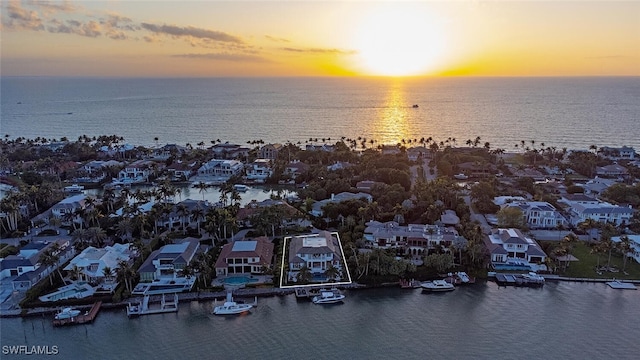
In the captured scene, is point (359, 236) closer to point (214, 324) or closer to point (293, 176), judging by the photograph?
point (214, 324)

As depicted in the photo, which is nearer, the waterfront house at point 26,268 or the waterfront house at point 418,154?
the waterfront house at point 26,268

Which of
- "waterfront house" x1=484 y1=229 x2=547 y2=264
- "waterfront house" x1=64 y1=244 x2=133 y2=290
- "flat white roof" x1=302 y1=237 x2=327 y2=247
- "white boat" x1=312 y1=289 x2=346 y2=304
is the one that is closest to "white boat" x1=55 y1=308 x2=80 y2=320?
A: "waterfront house" x1=64 y1=244 x2=133 y2=290

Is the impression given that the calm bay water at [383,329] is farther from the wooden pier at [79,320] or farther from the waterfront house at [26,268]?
the waterfront house at [26,268]

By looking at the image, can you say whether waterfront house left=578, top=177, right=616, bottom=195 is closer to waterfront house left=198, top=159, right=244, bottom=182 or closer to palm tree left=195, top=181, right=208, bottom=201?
palm tree left=195, top=181, right=208, bottom=201

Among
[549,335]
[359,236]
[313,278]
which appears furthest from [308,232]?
[549,335]

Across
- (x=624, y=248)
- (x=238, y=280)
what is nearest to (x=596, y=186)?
(x=624, y=248)

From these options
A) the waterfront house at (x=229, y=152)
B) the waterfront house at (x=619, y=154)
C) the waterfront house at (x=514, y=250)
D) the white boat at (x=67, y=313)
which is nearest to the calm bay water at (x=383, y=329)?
the white boat at (x=67, y=313)

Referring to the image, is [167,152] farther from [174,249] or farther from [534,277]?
[534,277]
